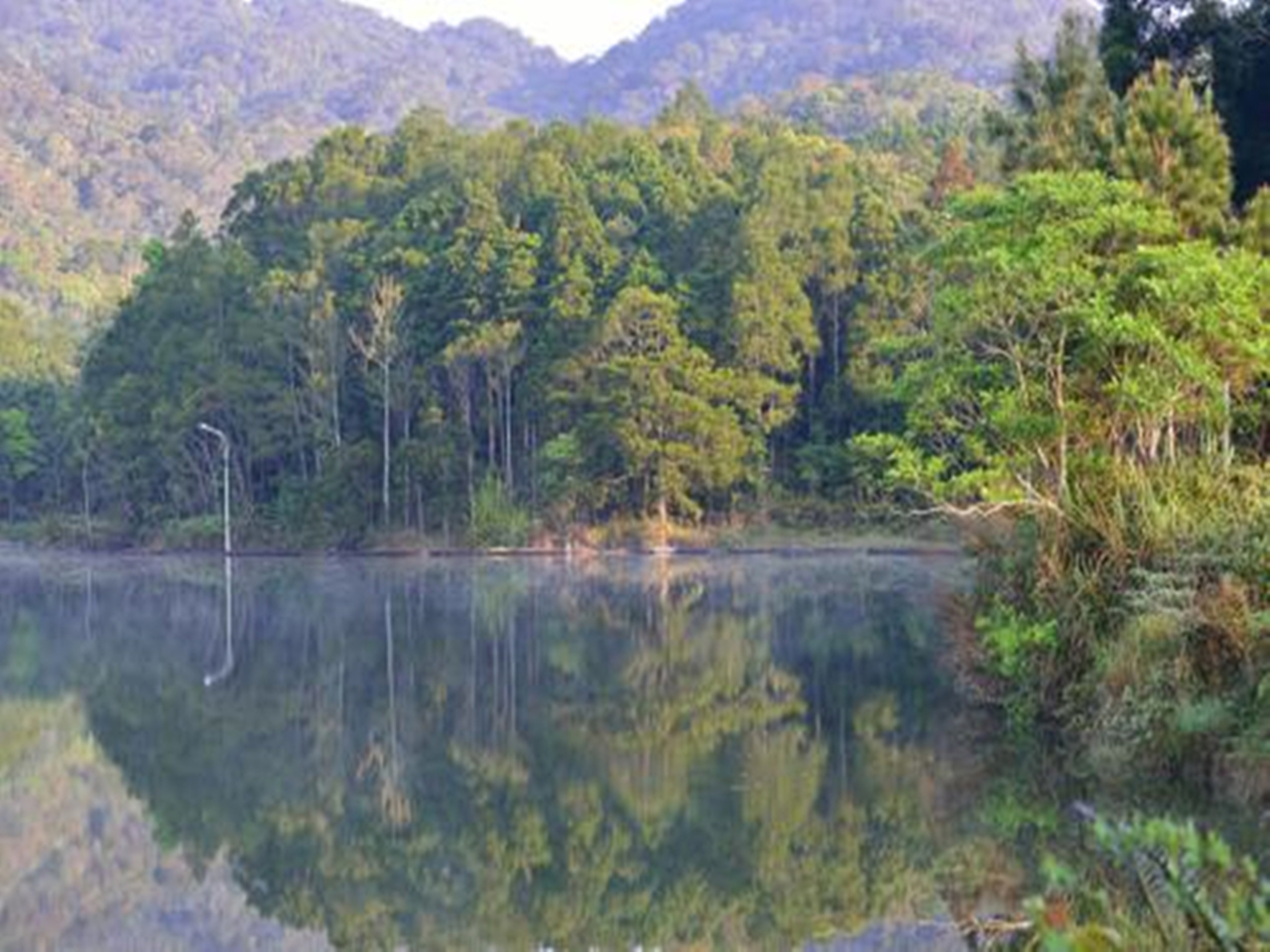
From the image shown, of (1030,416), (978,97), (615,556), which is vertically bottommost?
(615,556)

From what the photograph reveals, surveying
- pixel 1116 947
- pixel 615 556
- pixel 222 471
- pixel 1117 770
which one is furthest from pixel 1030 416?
pixel 222 471

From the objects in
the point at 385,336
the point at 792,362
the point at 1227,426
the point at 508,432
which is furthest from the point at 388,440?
the point at 1227,426

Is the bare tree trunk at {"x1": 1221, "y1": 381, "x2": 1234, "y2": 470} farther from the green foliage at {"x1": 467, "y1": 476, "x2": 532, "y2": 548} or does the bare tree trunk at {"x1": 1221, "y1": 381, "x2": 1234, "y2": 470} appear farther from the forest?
the green foliage at {"x1": 467, "y1": 476, "x2": 532, "y2": 548}

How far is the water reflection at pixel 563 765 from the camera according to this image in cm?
1052

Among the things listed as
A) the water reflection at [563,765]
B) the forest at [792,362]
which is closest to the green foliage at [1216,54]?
the forest at [792,362]

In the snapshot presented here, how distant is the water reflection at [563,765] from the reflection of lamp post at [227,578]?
A: 0.65ft

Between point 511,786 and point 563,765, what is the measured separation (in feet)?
3.01

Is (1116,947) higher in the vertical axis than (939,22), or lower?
lower

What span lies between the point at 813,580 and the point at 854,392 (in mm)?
15062

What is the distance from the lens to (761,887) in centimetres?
1056

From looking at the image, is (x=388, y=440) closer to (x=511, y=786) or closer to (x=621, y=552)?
(x=621, y=552)

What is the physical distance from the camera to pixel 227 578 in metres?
41.5

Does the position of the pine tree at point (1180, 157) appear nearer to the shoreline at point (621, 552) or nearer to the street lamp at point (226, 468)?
the shoreline at point (621, 552)

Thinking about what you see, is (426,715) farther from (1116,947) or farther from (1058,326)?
(1116,947)
